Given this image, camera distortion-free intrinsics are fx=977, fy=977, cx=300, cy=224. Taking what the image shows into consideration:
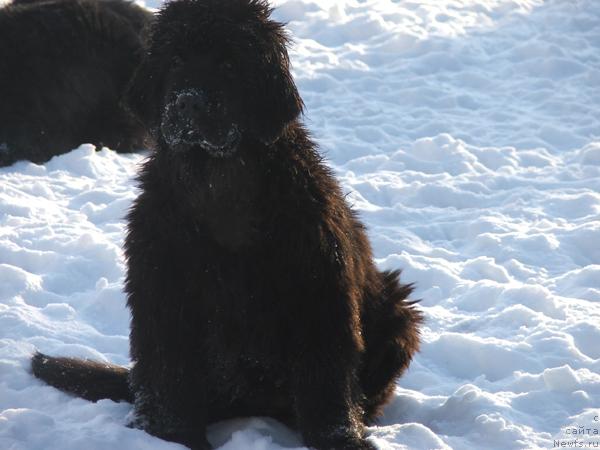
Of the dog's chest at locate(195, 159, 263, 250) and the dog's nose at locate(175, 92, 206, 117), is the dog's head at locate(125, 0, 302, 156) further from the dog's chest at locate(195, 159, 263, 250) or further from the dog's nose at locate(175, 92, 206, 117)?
the dog's chest at locate(195, 159, 263, 250)

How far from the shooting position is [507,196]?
280 inches

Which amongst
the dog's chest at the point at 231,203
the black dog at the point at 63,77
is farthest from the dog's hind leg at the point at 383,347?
the black dog at the point at 63,77

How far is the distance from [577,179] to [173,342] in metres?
4.33

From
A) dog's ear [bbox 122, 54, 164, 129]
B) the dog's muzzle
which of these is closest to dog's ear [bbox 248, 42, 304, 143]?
the dog's muzzle

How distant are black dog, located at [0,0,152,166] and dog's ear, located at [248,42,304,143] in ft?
13.7

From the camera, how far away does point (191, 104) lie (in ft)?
12.3

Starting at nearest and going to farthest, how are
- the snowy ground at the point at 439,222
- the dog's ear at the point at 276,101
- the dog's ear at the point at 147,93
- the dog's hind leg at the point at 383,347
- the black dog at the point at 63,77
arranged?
the dog's ear at the point at 276,101, the dog's ear at the point at 147,93, the snowy ground at the point at 439,222, the dog's hind leg at the point at 383,347, the black dog at the point at 63,77

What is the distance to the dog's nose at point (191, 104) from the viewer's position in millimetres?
3738

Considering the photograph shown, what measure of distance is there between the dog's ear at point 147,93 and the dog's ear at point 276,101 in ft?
1.40

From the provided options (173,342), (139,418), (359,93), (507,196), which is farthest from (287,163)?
(359,93)

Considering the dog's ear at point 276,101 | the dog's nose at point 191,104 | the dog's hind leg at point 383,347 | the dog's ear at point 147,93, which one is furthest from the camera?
the dog's hind leg at point 383,347

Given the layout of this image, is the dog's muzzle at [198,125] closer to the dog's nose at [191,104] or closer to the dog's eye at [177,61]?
the dog's nose at [191,104]

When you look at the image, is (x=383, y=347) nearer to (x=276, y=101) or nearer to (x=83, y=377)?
(x=276, y=101)

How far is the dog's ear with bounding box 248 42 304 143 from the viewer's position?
387 centimetres
